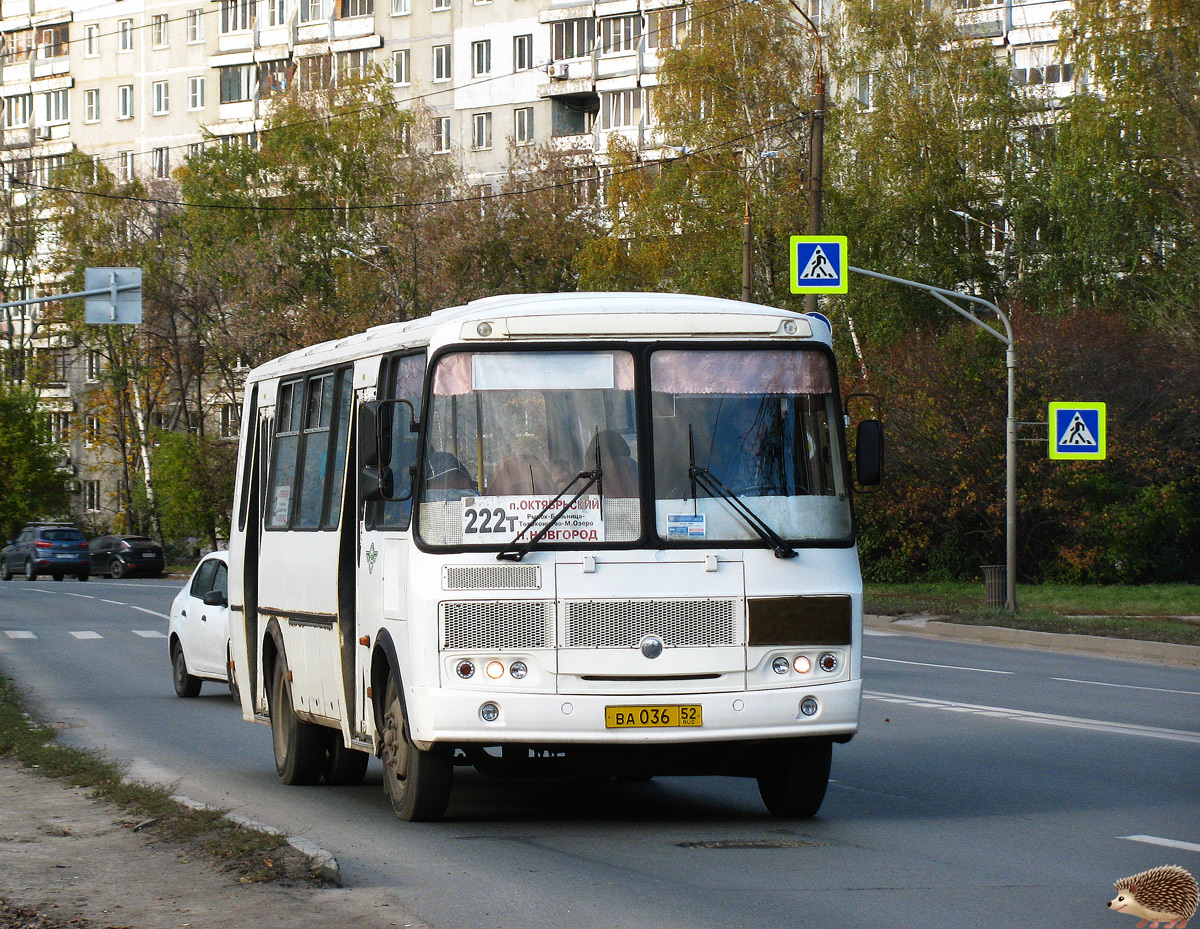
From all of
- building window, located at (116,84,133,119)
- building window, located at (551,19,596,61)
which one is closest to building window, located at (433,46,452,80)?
building window, located at (551,19,596,61)

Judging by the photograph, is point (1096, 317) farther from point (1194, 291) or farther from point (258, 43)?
point (258, 43)

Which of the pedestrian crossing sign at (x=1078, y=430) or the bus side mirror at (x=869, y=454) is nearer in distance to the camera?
the bus side mirror at (x=869, y=454)

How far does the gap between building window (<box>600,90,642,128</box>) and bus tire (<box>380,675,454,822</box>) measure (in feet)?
211

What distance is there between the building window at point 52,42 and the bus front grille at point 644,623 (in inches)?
3756

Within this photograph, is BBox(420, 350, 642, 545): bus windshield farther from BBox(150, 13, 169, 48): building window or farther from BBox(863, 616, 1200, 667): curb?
BBox(150, 13, 169, 48): building window

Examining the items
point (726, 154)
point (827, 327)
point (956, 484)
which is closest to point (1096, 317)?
point (956, 484)

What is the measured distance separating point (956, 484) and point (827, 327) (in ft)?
117

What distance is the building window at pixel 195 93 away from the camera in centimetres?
9312

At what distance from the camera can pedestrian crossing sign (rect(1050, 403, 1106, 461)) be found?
1219 inches

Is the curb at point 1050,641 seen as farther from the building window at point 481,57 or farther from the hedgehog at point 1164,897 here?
the building window at point 481,57

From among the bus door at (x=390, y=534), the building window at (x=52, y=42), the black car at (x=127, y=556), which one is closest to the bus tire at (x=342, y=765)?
the bus door at (x=390, y=534)

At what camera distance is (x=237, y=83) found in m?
90.6

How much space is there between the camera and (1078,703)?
60.6 ft

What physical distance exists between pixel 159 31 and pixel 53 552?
40311 millimetres
